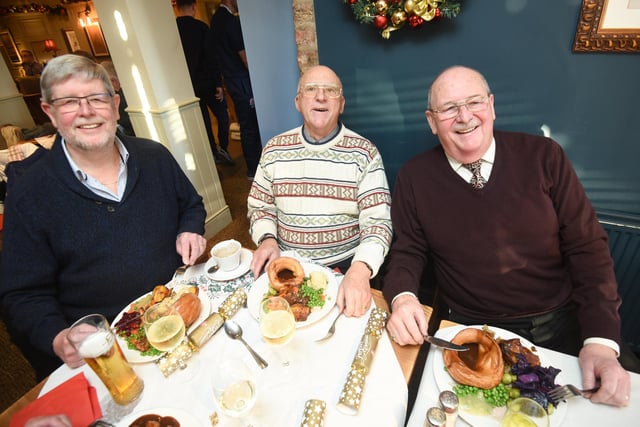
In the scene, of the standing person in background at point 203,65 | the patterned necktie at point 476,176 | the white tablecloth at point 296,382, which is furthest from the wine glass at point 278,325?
the standing person in background at point 203,65

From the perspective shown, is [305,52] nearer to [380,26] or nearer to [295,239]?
[380,26]

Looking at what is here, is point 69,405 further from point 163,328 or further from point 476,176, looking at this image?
point 476,176

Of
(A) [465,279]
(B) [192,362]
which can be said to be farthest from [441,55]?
(B) [192,362]

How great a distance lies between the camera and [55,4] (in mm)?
8781

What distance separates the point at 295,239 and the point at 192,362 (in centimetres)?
88

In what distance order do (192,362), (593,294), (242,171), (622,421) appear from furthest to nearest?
1. (242,171)
2. (593,294)
3. (192,362)
4. (622,421)

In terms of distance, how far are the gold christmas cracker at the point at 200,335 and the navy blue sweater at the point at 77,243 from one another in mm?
515

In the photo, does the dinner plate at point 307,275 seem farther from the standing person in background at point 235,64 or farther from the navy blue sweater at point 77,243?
the standing person in background at point 235,64

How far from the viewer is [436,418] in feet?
2.33

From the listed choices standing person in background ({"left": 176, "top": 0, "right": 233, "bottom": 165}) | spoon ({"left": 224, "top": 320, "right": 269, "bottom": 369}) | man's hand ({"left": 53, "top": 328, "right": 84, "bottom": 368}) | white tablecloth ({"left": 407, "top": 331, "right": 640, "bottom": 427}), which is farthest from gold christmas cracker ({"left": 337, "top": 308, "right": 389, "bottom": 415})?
standing person in background ({"left": 176, "top": 0, "right": 233, "bottom": 165})

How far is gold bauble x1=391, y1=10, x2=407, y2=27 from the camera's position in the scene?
1.61m

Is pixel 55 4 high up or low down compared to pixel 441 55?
up

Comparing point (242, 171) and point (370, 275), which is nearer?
point (370, 275)

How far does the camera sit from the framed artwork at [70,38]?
364 inches
